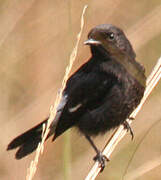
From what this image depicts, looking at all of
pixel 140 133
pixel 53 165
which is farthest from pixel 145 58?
pixel 53 165

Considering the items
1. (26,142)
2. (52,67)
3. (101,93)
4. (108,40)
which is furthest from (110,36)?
(52,67)

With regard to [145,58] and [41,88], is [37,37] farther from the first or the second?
[145,58]

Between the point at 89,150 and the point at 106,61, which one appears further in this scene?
the point at 89,150

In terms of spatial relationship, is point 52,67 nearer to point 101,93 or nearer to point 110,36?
point 101,93

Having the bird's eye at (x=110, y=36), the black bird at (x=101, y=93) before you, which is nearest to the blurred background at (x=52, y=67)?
the black bird at (x=101, y=93)

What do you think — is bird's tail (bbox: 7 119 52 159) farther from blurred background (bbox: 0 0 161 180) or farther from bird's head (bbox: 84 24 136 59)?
bird's head (bbox: 84 24 136 59)

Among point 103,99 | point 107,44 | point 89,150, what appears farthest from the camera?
point 89,150
